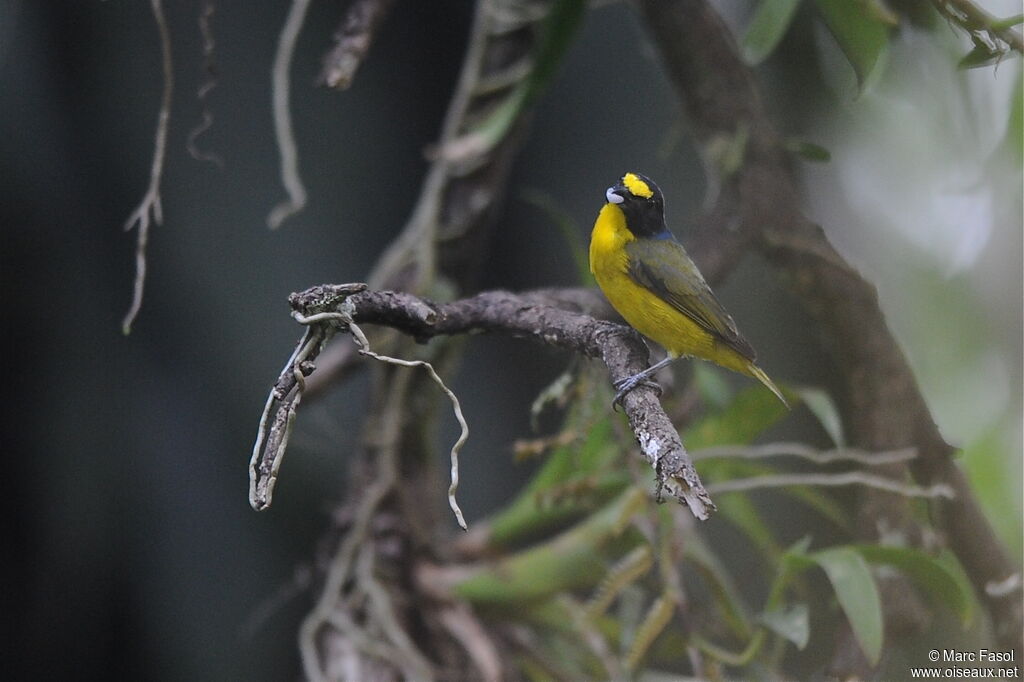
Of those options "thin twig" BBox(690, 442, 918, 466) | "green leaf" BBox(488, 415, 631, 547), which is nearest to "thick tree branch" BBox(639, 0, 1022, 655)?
"thin twig" BBox(690, 442, 918, 466)

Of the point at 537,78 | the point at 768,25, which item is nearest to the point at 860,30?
the point at 768,25

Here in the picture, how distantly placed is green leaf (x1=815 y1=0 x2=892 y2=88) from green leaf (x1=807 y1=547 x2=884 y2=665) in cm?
43

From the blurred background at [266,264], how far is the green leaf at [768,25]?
5 cm

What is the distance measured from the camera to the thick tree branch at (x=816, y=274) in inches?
31.0

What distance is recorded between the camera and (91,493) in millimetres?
976

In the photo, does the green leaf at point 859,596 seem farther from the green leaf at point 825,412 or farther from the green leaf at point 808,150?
the green leaf at point 808,150

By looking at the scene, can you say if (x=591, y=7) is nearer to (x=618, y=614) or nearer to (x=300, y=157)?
(x=300, y=157)

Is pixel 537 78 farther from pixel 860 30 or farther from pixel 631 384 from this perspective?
pixel 631 384

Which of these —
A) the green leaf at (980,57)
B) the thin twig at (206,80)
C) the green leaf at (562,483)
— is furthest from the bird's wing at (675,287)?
the thin twig at (206,80)

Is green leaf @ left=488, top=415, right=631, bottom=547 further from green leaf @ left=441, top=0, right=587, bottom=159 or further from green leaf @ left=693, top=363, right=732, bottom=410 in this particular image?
green leaf @ left=441, top=0, right=587, bottom=159

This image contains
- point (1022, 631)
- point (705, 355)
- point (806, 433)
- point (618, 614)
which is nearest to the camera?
point (705, 355)

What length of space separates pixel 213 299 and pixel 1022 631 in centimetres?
89

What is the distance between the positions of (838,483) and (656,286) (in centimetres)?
33

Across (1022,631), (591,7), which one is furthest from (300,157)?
(1022,631)
